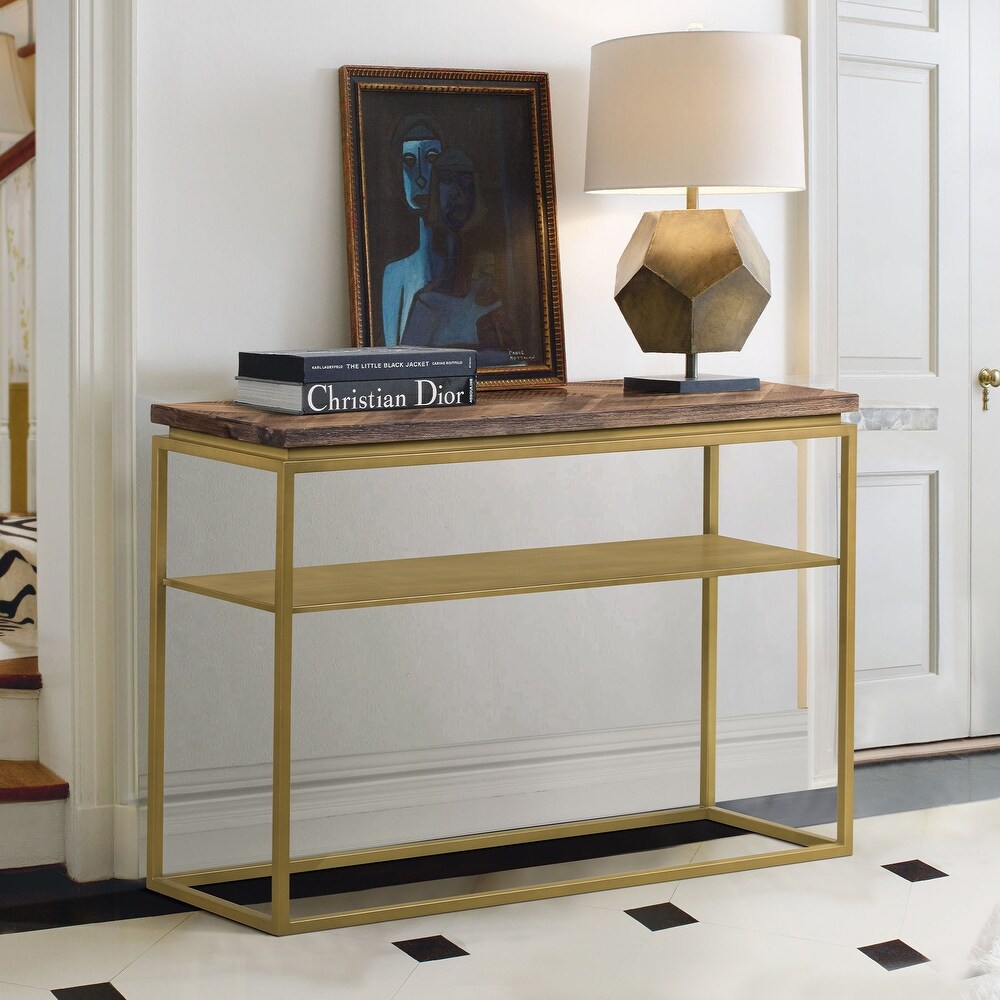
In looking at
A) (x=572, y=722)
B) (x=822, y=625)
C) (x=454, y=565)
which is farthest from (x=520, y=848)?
(x=822, y=625)

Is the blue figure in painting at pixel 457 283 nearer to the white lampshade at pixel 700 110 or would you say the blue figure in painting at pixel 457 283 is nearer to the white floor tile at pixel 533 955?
the white lampshade at pixel 700 110

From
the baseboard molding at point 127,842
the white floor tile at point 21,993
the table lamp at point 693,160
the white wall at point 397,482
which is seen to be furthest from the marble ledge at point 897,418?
the white floor tile at point 21,993

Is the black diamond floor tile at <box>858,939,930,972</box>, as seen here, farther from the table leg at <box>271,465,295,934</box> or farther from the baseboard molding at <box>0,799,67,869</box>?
the baseboard molding at <box>0,799,67,869</box>

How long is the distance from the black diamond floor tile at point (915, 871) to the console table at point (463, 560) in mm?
104

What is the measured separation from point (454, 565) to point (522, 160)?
0.84 m

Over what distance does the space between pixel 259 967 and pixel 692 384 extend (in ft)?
4.27

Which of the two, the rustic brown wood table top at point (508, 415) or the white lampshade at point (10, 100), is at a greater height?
the white lampshade at point (10, 100)

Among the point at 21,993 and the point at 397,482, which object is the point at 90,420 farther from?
the point at 21,993

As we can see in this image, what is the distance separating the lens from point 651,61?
8.30ft

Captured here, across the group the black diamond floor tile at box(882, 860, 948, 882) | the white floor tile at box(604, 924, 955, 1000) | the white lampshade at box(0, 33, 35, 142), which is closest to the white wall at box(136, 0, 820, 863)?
the black diamond floor tile at box(882, 860, 948, 882)

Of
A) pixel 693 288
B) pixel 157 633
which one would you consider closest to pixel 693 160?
pixel 693 288

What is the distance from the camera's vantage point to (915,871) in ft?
8.87

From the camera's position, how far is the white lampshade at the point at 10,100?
183 inches

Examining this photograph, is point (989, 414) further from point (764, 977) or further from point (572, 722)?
point (764, 977)
